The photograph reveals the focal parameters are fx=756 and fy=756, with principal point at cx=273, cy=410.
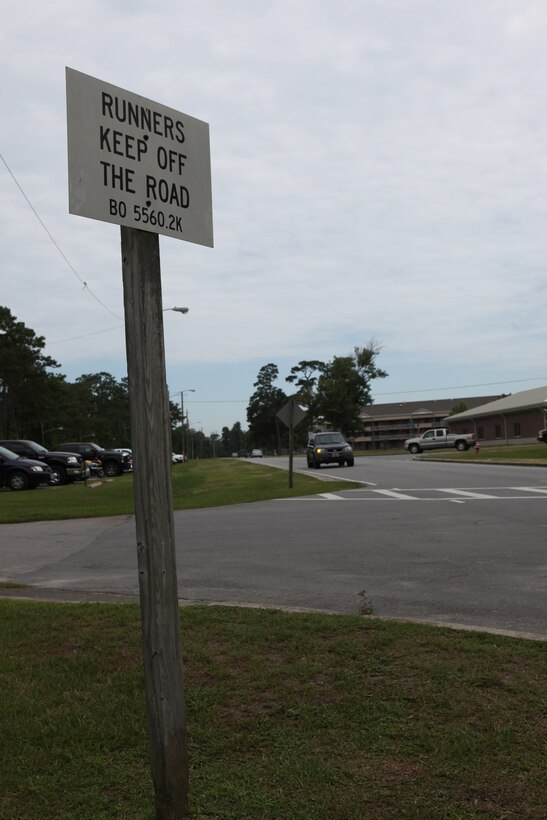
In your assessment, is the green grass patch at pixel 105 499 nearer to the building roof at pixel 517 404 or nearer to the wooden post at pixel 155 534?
the wooden post at pixel 155 534

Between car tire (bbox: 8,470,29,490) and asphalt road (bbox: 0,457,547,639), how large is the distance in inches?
482

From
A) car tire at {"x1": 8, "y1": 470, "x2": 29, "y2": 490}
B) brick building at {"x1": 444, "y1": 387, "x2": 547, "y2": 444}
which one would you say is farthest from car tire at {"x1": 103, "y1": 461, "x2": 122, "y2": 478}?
brick building at {"x1": 444, "y1": 387, "x2": 547, "y2": 444}

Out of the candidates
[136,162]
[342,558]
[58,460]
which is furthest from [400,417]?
[136,162]

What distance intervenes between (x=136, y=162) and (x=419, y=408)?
476ft

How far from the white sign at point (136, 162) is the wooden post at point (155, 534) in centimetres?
15

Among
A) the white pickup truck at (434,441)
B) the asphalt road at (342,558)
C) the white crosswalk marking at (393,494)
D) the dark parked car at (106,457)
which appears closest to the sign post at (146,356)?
the asphalt road at (342,558)

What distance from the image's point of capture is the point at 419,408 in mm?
145375

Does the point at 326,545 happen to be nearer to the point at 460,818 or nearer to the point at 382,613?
the point at 382,613

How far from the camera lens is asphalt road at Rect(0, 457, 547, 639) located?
6.40 metres

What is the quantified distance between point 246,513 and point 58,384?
79.7 m

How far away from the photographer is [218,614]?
5719 mm

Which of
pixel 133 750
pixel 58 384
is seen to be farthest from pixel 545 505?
pixel 58 384

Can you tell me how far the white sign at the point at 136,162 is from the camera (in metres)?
2.91

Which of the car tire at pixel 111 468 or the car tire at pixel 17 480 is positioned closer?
the car tire at pixel 17 480
